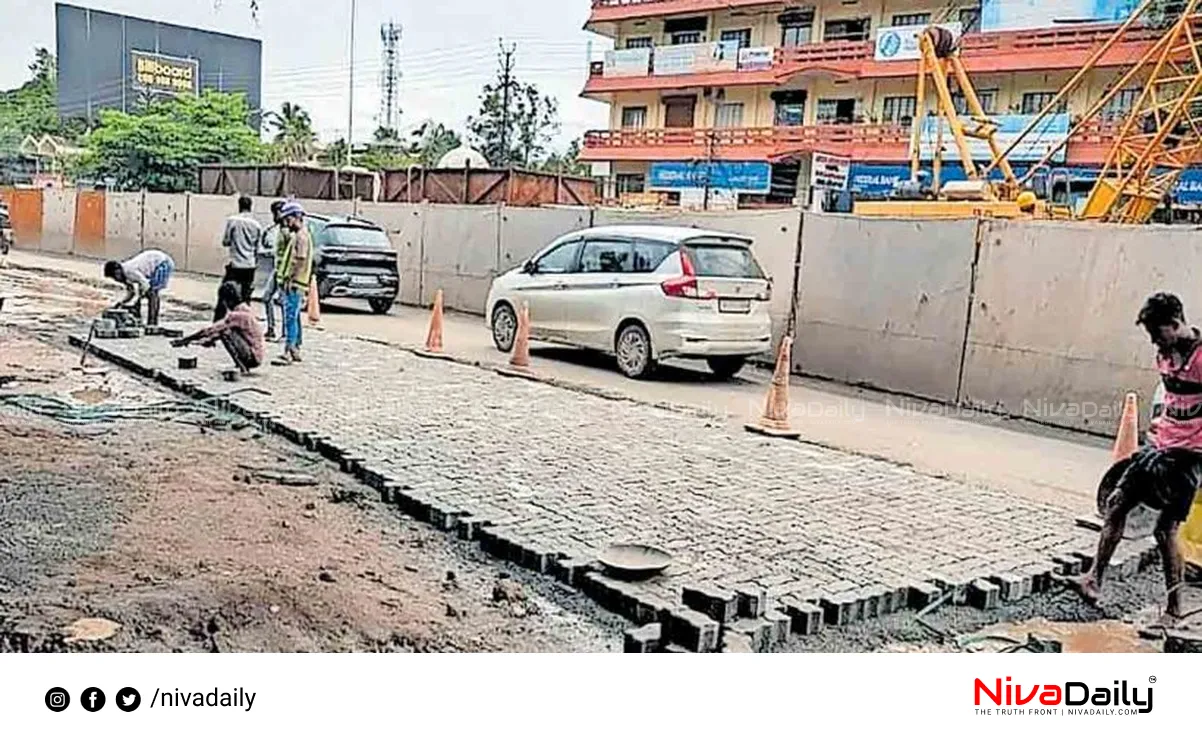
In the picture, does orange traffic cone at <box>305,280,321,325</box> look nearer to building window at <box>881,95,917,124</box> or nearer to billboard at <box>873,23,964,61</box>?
billboard at <box>873,23,964,61</box>

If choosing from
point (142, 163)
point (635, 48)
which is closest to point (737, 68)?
point (635, 48)

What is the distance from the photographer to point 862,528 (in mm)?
3840

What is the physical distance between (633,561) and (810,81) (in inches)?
275

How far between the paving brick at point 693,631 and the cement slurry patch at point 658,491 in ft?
0.57

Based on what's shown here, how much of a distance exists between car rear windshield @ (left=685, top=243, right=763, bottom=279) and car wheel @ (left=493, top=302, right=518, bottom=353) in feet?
6.30

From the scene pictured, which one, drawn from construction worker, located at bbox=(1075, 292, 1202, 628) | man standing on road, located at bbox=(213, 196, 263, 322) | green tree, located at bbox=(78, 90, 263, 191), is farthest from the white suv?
green tree, located at bbox=(78, 90, 263, 191)

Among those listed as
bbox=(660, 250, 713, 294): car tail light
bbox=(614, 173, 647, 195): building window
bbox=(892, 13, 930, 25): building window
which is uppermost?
bbox=(892, 13, 930, 25): building window

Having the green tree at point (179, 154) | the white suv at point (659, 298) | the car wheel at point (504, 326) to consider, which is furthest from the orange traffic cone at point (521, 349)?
the green tree at point (179, 154)

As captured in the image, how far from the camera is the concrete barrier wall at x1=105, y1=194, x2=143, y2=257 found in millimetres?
16547

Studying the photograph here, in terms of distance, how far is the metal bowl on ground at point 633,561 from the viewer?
306 centimetres

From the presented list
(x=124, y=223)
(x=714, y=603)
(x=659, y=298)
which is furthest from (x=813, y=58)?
(x=124, y=223)

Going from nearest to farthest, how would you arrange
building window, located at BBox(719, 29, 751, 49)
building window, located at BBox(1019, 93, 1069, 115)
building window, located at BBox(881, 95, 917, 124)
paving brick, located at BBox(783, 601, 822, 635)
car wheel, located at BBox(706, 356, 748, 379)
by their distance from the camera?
paving brick, located at BBox(783, 601, 822, 635)
car wheel, located at BBox(706, 356, 748, 379)
building window, located at BBox(719, 29, 751, 49)
building window, located at BBox(1019, 93, 1069, 115)
building window, located at BBox(881, 95, 917, 124)

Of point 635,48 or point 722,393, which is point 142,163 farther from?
point 722,393
